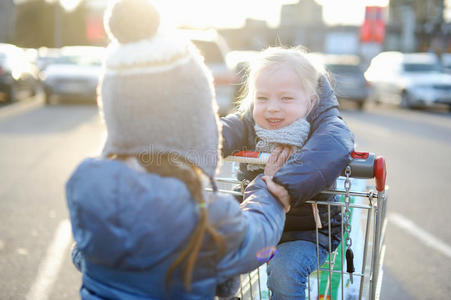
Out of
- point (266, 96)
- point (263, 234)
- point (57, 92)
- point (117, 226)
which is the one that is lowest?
point (57, 92)

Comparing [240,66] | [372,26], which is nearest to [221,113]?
[240,66]

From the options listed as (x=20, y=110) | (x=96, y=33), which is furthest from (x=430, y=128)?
(x=96, y=33)

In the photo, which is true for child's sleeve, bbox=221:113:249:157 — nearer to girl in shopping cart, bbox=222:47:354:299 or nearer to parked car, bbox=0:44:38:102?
girl in shopping cart, bbox=222:47:354:299

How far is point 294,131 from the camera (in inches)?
89.9

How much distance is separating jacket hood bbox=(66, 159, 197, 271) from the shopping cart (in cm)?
73

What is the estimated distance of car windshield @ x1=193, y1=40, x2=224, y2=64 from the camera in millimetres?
13031

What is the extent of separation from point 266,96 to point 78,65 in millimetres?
15618

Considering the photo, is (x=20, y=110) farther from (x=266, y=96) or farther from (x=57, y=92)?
(x=266, y=96)

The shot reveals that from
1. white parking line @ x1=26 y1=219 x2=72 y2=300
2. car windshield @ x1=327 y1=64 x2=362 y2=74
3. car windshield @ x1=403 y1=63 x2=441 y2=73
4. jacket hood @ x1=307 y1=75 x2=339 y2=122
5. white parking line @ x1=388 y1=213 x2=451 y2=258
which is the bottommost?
car windshield @ x1=403 y1=63 x2=441 y2=73

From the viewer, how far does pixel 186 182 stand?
1578 mm

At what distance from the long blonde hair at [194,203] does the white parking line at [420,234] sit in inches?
150

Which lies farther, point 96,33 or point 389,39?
point 389,39

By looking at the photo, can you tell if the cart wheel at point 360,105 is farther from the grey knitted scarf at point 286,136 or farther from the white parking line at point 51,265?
the grey knitted scarf at point 286,136

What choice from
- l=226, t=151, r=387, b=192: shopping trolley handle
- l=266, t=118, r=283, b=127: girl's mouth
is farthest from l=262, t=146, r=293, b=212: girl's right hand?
l=226, t=151, r=387, b=192: shopping trolley handle
